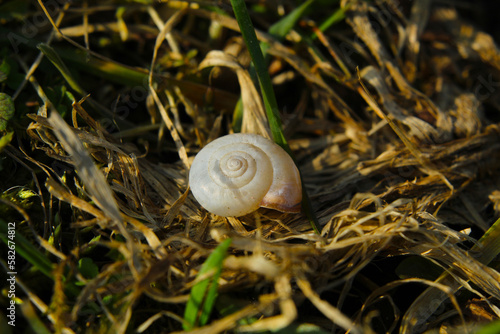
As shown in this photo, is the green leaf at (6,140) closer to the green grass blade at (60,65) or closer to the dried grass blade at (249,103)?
the green grass blade at (60,65)

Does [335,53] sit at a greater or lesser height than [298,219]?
greater

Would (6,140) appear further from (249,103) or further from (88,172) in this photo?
(249,103)

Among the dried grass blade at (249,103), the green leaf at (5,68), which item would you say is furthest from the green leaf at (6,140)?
the dried grass blade at (249,103)

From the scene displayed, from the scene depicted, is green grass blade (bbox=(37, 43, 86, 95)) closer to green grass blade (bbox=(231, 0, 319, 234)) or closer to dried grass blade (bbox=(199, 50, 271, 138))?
dried grass blade (bbox=(199, 50, 271, 138))

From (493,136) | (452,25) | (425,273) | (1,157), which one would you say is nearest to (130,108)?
(1,157)

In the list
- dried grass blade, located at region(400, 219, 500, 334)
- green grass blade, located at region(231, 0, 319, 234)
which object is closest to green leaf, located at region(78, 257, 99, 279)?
green grass blade, located at region(231, 0, 319, 234)

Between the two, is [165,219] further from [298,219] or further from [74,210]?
[298,219]
